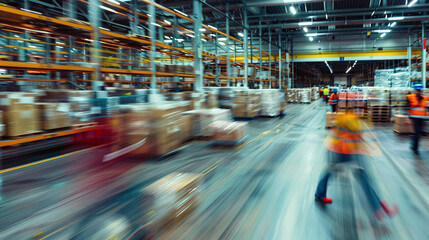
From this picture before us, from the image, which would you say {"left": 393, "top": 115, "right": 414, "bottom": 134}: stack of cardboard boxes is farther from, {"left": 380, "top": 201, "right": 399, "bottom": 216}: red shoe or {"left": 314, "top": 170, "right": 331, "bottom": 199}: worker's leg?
{"left": 314, "top": 170, "right": 331, "bottom": 199}: worker's leg

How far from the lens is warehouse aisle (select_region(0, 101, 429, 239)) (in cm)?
314

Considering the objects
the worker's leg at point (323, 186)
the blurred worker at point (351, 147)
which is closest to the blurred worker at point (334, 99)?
the blurred worker at point (351, 147)

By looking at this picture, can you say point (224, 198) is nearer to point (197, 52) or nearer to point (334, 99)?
point (197, 52)

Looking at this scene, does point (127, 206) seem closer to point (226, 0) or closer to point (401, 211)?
point (401, 211)

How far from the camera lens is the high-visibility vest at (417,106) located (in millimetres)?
6164

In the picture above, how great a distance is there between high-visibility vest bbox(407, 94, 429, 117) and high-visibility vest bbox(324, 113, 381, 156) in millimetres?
3504

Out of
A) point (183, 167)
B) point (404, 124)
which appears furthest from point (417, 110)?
point (183, 167)

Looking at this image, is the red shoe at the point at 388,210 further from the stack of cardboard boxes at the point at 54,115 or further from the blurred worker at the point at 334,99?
the blurred worker at the point at 334,99

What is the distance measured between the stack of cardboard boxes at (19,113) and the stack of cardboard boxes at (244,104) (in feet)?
26.3

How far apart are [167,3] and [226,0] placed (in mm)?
3603

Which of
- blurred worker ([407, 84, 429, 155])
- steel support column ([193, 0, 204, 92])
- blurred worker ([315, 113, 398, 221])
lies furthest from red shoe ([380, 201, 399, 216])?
steel support column ([193, 0, 204, 92])

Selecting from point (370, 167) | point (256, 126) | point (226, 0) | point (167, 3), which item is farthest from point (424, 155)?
point (167, 3)

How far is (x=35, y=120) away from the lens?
20.5 feet

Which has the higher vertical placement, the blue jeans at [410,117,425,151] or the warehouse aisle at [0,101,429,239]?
the blue jeans at [410,117,425,151]
